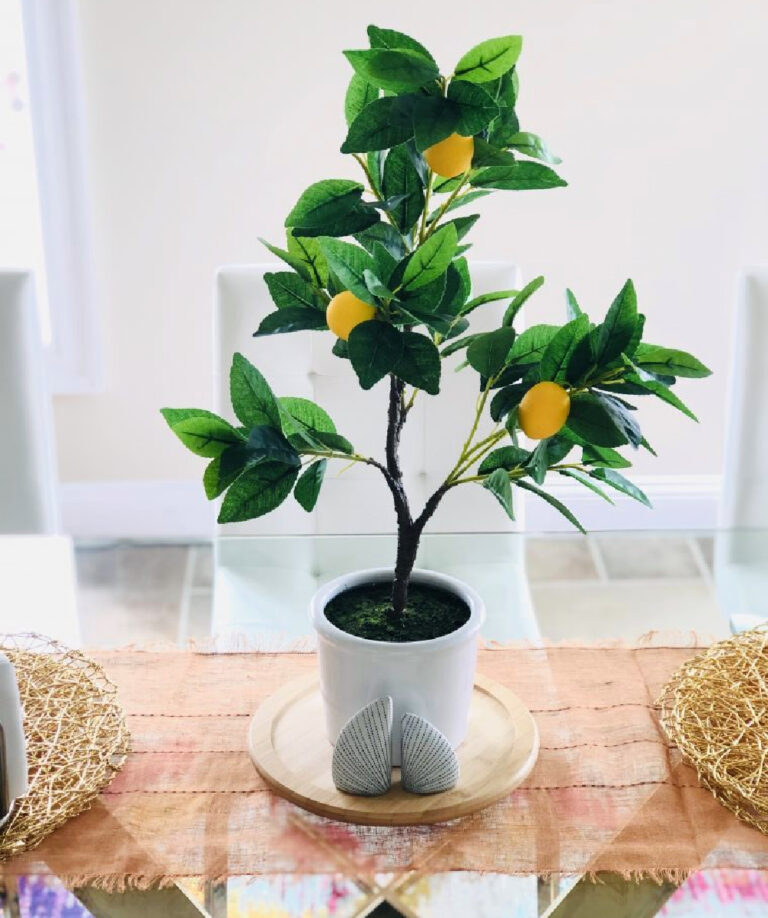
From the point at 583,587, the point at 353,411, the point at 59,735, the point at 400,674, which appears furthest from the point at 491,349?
the point at 353,411

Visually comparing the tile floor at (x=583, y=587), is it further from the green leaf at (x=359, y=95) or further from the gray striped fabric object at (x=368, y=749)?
the green leaf at (x=359, y=95)

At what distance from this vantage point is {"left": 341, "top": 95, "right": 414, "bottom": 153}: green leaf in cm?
72

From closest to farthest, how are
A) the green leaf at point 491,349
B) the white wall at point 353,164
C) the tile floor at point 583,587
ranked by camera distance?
the green leaf at point 491,349 → the tile floor at point 583,587 → the white wall at point 353,164

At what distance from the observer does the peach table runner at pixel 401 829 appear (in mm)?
785

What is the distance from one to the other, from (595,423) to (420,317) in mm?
140

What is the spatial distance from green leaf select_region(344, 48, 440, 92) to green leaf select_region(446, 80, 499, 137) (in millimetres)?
20

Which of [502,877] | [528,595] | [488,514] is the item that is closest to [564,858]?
[502,877]

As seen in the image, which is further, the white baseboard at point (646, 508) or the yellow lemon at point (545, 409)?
the white baseboard at point (646, 508)

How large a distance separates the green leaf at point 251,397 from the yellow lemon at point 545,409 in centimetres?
19

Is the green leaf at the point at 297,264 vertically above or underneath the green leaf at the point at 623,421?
above

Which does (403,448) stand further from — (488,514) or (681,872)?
(681,872)

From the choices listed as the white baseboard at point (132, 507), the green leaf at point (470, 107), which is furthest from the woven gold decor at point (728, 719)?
the white baseboard at point (132, 507)

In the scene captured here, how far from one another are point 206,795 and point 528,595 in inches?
21.4

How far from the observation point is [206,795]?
87cm
